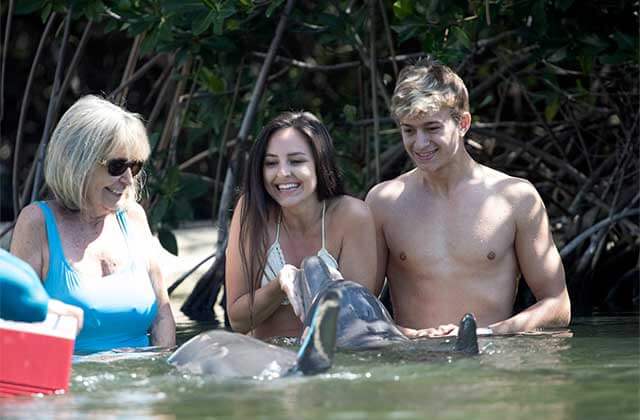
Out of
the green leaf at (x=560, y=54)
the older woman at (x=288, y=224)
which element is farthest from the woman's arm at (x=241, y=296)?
the green leaf at (x=560, y=54)

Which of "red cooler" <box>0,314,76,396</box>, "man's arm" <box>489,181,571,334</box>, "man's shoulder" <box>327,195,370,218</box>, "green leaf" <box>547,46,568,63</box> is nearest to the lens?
"red cooler" <box>0,314,76,396</box>

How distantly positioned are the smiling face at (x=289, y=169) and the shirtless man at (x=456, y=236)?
1.25ft

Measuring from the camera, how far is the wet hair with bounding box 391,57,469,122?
4.79 m

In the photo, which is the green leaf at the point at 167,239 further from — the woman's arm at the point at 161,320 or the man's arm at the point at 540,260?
the man's arm at the point at 540,260

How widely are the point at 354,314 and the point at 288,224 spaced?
723 mm

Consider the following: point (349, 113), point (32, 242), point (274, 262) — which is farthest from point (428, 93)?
point (349, 113)

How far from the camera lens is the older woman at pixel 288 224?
4742mm

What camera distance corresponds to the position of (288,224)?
4.89 m

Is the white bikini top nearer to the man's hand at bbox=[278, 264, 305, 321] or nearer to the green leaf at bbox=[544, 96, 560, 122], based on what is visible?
the man's hand at bbox=[278, 264, 305, 321]

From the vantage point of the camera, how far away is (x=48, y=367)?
140 inches

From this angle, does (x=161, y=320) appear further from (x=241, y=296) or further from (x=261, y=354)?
(x=261, y=354)

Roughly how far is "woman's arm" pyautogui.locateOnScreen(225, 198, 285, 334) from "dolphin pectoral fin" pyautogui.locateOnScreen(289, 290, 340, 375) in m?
0.92

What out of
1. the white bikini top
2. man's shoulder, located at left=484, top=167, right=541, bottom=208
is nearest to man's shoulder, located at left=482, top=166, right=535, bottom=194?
man's shoulder, located at left=484, top=167, right=541, bottom=208

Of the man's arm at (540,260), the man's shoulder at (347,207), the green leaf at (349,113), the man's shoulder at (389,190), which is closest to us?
the man's shoulder at (347,207)
